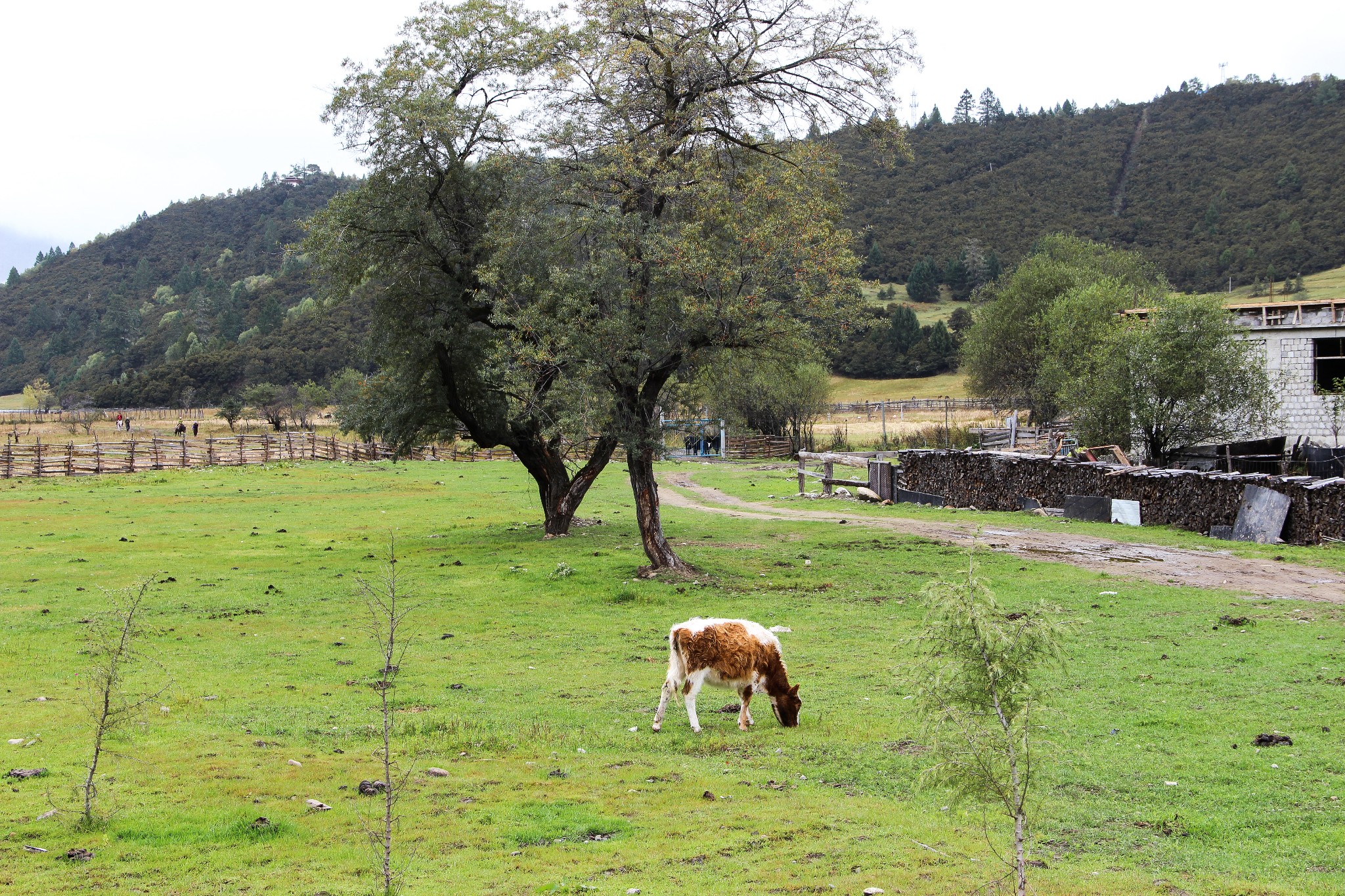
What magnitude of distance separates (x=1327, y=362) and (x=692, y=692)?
38.4 metres

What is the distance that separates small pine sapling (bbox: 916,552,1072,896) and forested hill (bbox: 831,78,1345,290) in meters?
111

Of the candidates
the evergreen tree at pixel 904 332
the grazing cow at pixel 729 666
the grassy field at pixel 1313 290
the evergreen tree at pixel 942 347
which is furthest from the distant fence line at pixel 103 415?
the grassy field at pixel 1313 290

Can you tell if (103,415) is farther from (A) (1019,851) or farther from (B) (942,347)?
(A) (1019,851)

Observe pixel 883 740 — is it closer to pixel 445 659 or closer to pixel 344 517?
pixel 445 659

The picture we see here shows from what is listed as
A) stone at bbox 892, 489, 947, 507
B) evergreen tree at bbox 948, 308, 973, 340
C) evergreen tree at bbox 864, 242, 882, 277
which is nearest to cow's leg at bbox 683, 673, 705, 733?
stone at bbox 892, 489, 947, 507

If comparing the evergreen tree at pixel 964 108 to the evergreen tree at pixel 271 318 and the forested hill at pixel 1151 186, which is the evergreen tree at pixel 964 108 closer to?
the forested hill at pixel 1151 186

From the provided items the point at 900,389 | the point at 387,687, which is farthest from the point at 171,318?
the point at 387,687

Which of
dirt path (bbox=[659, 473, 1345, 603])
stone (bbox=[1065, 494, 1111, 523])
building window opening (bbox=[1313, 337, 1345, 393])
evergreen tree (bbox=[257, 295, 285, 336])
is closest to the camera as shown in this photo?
dirt path (bbox=[659, 473, 1345, 603])

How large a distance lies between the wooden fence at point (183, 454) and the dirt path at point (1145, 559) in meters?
23.8

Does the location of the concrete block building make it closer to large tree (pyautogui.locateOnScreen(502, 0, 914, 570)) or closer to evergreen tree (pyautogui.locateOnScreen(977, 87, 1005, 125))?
large tree (pyautogui.locateOnScreen(502, 0, 914, 570))

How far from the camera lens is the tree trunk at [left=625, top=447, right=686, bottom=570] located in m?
20.7

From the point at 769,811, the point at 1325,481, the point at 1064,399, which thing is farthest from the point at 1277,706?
the point at 1064,399

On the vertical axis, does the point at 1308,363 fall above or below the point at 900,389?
below

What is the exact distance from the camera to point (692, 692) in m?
10.0
